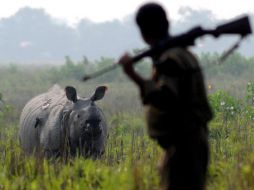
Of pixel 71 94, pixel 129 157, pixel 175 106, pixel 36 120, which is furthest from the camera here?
pixel 36 120

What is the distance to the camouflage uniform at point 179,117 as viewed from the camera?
12.8 feet

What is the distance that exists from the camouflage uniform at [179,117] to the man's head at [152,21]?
0.46ft

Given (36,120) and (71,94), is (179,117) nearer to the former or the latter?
(71,94)

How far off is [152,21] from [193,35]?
26 centimetres

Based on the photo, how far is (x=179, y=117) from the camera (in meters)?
3.96

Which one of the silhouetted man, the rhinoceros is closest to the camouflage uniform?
the silhouetted man

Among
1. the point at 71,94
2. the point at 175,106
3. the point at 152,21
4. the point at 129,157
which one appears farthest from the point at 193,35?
the point at 71,94

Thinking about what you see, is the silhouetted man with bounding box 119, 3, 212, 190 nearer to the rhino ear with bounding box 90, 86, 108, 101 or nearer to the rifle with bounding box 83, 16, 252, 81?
the rifle with bounding box 83, 16, 252, 81

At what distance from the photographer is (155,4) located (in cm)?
405

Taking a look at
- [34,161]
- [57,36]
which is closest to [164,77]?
[34,161]

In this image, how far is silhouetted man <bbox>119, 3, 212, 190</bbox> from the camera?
12.7 feet

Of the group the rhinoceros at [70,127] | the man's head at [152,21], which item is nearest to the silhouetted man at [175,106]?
the man's head at [152,21]

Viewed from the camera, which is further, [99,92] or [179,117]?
[99,92]

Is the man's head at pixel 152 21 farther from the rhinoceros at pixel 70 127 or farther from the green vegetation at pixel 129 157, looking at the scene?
the rhinoceros at pixel 70 127
